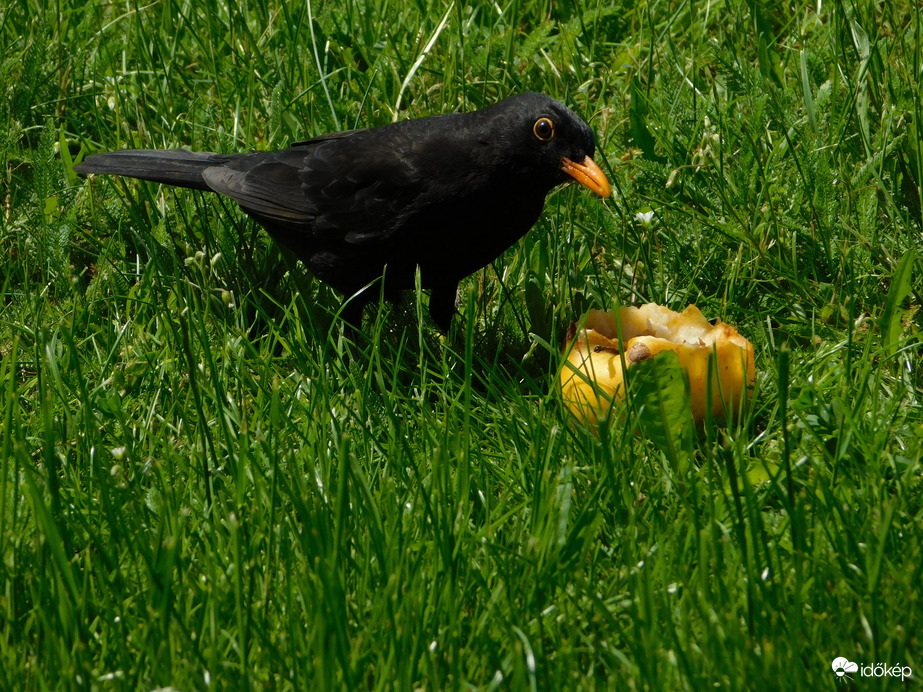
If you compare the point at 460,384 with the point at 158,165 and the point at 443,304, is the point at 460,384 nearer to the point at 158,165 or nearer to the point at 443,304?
the point at 443,304

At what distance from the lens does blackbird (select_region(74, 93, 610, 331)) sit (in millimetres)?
4164

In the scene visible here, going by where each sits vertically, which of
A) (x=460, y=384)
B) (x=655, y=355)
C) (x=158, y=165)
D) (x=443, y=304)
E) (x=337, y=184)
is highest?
(x=158, y=165)

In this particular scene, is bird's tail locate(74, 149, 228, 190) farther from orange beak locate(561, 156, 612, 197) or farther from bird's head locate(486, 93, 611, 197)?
orange beak locate(561, 156, 612, 197)

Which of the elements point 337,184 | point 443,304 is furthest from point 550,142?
point 337,184

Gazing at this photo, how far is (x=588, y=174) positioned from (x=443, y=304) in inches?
33.5

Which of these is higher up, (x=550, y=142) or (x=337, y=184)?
(x=550, y=142)

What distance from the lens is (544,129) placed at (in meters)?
4.13

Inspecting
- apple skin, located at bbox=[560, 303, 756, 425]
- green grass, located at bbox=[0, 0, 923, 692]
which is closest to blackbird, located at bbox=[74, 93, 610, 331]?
green grass, located at bbox=[0, 0, 923, 692]

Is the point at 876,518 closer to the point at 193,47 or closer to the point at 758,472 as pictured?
the point at 758,472

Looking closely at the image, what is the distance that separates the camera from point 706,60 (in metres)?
5.54

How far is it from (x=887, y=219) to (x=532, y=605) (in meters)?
2.74

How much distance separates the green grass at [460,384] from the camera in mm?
2400

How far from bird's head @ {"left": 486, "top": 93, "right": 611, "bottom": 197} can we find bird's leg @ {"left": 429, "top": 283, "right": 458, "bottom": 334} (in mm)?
611

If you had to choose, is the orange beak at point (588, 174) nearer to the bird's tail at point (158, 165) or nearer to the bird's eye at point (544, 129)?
the bird's eye at point (544, 129)
